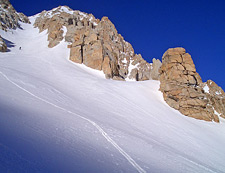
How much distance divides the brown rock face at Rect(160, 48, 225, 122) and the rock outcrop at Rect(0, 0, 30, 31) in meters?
67.0

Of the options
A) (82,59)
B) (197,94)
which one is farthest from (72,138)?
(82,59)

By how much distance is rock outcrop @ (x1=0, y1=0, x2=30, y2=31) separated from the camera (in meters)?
62.5

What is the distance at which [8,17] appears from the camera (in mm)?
70062

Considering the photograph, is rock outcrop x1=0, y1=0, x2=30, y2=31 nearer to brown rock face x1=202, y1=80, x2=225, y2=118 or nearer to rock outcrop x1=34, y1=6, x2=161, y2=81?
rock outcrop x1=34, y1=6, x2=161, y2=81

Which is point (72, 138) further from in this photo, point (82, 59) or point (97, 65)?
point (82, 59)

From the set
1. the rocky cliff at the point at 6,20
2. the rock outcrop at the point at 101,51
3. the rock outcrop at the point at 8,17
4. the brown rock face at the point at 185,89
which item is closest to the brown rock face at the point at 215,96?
the brown rock face at the point at 185,89

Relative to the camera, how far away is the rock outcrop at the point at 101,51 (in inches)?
1463

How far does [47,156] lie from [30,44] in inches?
2400

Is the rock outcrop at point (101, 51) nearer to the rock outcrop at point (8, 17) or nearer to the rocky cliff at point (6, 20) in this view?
the rocky cliff at point (6, 20)

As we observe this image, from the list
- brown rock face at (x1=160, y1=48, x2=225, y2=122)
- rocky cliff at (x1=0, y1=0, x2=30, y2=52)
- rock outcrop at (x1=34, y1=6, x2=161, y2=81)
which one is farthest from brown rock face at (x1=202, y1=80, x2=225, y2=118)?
rocky cliff at (x1=0, y1=0, x2=30, y2=52)

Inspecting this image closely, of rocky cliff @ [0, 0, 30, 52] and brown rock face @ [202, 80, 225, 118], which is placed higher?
rocky cliff @ [0, 0, 30, 52]

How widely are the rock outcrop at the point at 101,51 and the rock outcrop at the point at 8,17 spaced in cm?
1442

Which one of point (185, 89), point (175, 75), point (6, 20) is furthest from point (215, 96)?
point (6, 20)

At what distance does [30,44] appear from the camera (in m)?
52.6
